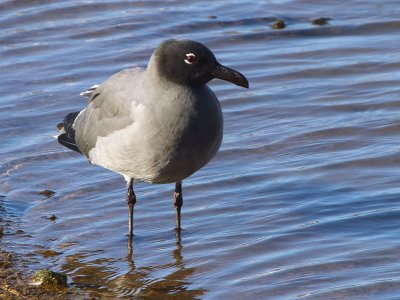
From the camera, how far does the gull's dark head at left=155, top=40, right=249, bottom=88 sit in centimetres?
759

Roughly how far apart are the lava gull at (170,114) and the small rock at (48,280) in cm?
112

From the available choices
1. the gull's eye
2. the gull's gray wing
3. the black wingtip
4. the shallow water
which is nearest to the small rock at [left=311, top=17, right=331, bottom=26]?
the shallow water

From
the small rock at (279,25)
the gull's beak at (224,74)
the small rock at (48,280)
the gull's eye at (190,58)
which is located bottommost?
the small rock at (48,280)

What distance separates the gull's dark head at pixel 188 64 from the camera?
7.59m

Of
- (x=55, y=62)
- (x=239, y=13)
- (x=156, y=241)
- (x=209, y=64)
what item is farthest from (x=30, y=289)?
(x=239, y=13)

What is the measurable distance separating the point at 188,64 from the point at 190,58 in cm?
5

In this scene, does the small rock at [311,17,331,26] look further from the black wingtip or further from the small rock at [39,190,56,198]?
the small rock at [39,190,56,198]

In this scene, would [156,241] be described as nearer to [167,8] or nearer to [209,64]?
[209,64]

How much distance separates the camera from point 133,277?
756 cm

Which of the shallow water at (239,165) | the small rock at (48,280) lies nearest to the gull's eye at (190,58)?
the shallow water at (239,165)

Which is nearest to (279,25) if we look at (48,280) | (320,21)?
(320,21)

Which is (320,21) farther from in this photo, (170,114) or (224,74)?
(170,114)

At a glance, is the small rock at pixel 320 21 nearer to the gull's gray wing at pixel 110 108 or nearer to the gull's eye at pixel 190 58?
the gull's gray wing at pixel 110 108

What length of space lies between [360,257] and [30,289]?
229 centimetres
